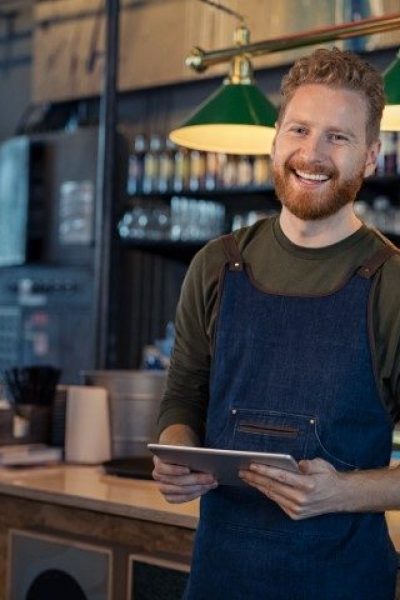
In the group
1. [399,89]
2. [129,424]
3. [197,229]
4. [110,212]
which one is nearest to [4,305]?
[197,229]

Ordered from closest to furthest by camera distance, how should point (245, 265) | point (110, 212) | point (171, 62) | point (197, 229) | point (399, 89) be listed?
point (245, 265), point (399, 89), point (110, 212), point (197, 229), point (171, 62)

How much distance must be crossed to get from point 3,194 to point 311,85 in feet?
→ 16.9

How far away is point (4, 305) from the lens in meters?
6.70

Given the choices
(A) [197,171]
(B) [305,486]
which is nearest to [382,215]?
(A) [197,171]

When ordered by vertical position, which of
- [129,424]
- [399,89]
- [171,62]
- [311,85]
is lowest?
[129,424]

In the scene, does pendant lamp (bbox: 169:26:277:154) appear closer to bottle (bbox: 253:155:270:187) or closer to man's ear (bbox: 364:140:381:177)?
man's ear (bbox: 364:140:381:177)

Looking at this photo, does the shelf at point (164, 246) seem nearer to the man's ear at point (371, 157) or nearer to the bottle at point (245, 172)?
the bottle at point (245, 172)

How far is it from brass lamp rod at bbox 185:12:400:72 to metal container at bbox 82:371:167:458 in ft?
3.10

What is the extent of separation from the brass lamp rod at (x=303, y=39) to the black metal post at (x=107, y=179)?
1067mm

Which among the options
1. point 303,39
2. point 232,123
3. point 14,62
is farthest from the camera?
point 14,62

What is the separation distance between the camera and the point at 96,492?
255 cm

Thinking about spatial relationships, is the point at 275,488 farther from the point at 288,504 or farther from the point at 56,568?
the point at 56,568

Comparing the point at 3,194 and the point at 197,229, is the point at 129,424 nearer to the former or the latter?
the point at 197,229

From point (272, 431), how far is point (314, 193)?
0.41 meters
